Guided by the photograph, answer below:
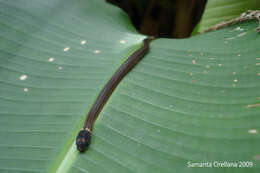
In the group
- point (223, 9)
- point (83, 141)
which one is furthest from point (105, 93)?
point (223, 9)

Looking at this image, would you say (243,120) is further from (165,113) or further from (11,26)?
(11,26)

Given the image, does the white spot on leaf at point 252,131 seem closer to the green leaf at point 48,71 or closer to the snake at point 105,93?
the snake at point 105,93

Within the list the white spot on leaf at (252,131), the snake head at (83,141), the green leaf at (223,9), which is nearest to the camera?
the white spot on leaf at (252,131)

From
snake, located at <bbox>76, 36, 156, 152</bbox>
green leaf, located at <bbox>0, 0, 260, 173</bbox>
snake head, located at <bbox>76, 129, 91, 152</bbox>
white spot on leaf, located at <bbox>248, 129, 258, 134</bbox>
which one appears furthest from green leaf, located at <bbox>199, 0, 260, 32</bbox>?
snake head, located at <bbox>76, 129, 91, 152</bbox>

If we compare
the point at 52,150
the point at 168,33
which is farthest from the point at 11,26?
the point at 168,33

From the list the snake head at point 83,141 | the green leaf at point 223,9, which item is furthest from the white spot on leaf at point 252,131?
the green leaf at point 223,9

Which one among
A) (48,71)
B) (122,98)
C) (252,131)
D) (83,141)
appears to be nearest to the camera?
(252,131)

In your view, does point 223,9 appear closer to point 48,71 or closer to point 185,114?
point 185,114
